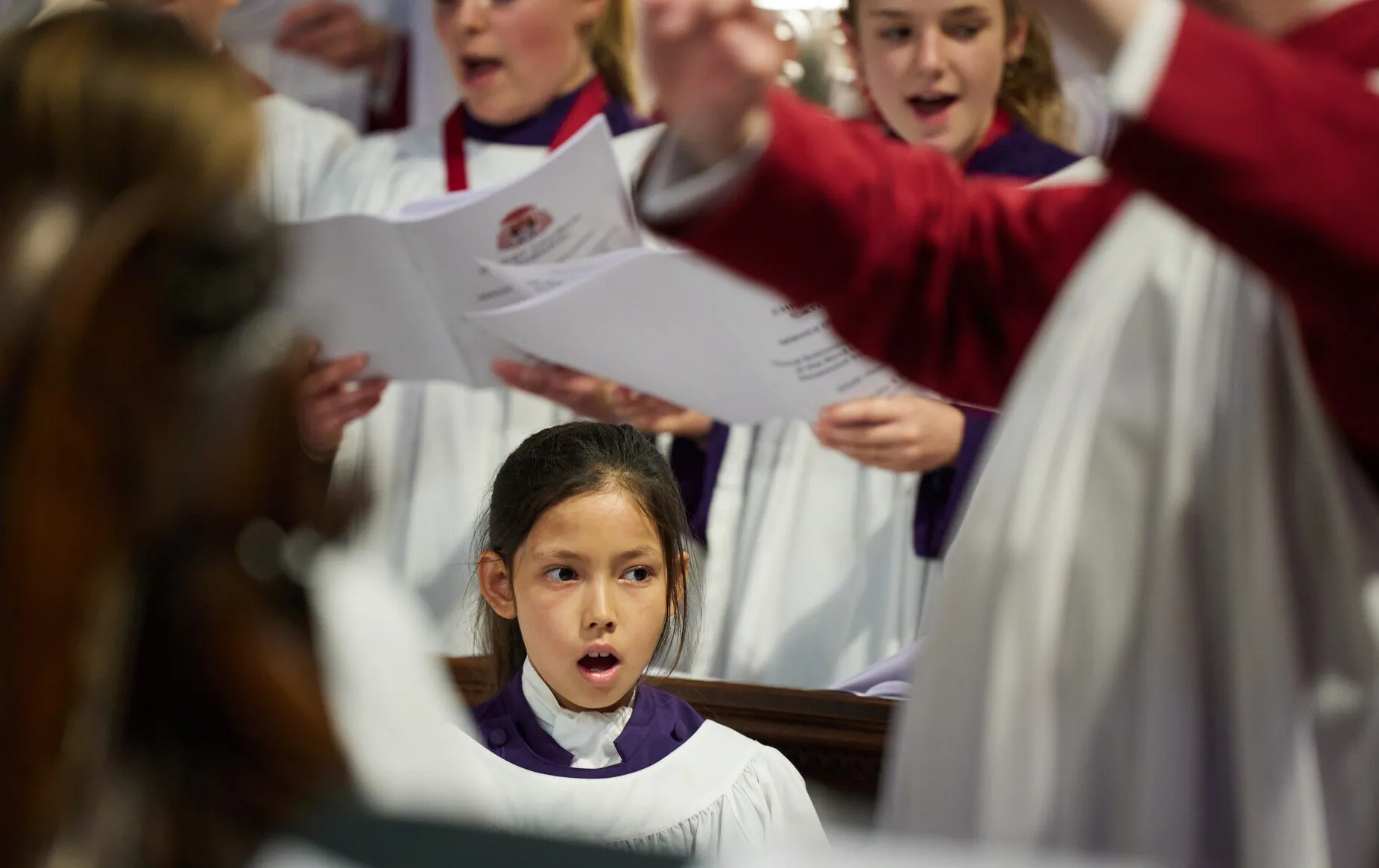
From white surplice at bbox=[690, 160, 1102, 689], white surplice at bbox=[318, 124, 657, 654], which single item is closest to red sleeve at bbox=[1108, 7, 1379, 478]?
white surplice at bbox=[690, 160, 1102, 689]

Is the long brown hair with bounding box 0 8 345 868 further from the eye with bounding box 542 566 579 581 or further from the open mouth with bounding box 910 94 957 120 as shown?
the open mouth with bounding box 910 94 957 120

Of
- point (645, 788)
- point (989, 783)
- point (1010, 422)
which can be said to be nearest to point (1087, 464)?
point (1010, 422)

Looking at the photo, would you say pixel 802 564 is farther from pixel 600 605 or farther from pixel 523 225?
pixel 600 605

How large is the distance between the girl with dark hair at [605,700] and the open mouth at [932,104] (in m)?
1.17

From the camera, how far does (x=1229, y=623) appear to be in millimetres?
1125

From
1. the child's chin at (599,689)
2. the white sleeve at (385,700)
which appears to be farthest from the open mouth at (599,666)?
the white sleeve at (385,700)

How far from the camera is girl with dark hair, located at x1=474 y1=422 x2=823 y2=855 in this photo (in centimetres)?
217

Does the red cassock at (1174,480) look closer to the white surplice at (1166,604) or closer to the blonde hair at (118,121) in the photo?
the white surplice at (1166,604)

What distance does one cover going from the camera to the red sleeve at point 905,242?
4.08 ft

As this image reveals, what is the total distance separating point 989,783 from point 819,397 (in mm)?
1568

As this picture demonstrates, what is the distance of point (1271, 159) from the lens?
0.95 metres

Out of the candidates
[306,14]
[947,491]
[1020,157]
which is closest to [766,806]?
[947,491]

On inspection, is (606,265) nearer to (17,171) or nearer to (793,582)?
(793,582)

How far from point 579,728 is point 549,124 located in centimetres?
220
